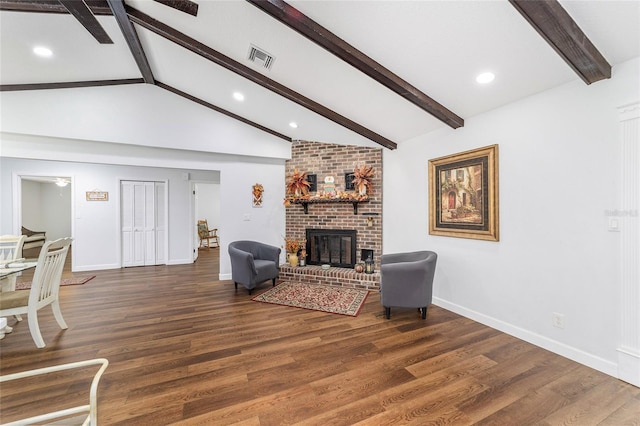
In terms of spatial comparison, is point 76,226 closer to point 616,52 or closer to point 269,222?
point 269,222

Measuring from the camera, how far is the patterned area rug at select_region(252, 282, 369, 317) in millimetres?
3482

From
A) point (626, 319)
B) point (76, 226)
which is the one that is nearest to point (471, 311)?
point (626, 319)

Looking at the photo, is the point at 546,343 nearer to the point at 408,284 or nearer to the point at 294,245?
the point at 408,284

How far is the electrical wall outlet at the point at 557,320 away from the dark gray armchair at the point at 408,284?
1.12 m

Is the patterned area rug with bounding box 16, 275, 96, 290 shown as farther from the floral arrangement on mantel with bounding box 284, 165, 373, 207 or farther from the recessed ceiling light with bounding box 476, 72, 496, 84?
the recessed ceiling light with bounding box 476, 72, 496, 84

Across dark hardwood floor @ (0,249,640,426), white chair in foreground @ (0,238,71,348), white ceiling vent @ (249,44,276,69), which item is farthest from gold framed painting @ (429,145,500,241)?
white chair in foreground @ (0,238,71,348)

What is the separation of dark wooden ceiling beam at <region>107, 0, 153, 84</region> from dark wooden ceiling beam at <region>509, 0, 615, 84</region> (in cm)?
343

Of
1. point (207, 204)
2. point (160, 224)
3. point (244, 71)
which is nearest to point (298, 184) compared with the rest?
point (244, 71)

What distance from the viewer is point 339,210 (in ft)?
15.9

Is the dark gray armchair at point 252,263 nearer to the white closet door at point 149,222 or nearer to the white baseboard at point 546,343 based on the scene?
the white baseboard at point 546,343

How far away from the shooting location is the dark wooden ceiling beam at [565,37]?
1711 mm

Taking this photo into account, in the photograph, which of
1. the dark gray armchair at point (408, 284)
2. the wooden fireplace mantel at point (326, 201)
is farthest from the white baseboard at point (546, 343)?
the wooden fireplace mantel at point (326, 201)

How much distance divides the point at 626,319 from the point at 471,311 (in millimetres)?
1320

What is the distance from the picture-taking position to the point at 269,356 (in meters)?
2.35
